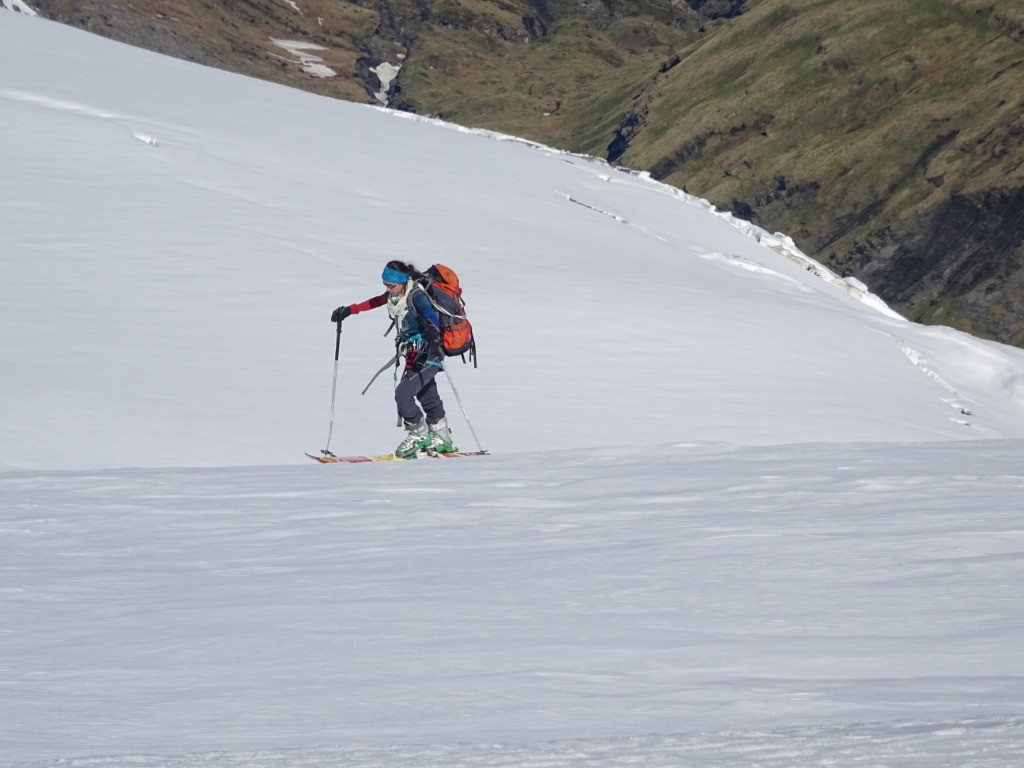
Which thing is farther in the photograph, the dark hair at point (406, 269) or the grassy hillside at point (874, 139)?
the grassy hillside at point (874, 139)

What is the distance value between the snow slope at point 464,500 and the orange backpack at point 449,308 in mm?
1480

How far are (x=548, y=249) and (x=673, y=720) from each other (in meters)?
17.1

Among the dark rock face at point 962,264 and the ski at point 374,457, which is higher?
the dark rock face at point 962,264

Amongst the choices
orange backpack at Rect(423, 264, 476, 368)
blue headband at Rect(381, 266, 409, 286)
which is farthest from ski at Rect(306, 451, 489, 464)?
blue headband at Rect(381, 266, 409, 286)

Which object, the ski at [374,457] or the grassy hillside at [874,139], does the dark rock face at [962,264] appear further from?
the ski at [374,457]

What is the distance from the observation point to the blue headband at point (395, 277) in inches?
425

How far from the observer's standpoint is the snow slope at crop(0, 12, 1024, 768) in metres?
3.44

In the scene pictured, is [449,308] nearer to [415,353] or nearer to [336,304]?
[415,353]

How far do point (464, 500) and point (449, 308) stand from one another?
3.58 metres

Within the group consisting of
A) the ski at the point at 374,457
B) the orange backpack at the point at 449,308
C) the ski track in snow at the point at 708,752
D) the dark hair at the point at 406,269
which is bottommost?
the ski at the point at 374,457

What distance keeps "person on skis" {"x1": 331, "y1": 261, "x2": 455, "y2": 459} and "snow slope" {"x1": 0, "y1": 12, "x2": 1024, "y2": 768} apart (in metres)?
0.86

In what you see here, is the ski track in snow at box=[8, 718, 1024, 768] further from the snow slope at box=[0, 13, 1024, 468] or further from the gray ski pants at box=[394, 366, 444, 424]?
the gray ski pants at box=[394, 366, 444, 424]

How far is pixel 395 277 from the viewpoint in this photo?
10836mm

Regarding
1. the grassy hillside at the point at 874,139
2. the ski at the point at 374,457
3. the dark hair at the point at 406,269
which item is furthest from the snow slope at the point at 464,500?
the grassy hillside at the point at 874,139
